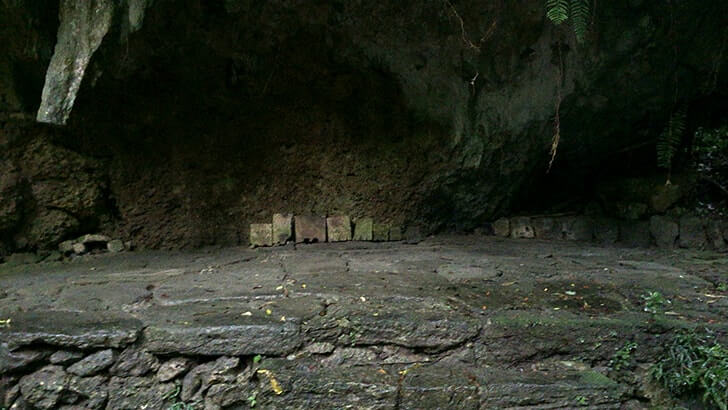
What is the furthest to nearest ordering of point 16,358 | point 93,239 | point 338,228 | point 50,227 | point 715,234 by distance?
point 338,228 < point 715,234 < point 93,239 < point 50,227 < point 16,358

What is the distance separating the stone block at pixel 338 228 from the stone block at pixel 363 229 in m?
0.07

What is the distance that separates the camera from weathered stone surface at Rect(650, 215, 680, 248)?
13.7ft

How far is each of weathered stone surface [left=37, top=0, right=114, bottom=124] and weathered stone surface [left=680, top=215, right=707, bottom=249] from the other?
4.52 metres

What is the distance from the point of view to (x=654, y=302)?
252 cm

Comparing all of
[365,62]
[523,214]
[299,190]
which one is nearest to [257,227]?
[299,190]

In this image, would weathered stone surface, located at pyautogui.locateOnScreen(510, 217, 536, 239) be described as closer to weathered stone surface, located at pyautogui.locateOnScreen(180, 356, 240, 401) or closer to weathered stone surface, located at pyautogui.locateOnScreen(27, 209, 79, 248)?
weathered stone surface, located at pyautogui.locateOnScreen(180, 356, 240, 401)

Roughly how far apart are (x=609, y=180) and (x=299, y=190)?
2.96 metres

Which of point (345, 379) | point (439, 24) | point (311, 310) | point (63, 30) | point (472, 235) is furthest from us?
point (472, 235)

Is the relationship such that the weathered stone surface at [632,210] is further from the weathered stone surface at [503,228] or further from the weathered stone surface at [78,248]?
the weathered stone surface at [78,248]

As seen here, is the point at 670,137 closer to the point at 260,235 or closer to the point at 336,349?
the point at 336,349

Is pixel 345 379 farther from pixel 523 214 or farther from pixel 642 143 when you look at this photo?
pixel 642 143

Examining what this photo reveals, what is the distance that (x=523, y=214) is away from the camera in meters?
4.73

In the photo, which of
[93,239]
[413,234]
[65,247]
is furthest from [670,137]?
[65,247]

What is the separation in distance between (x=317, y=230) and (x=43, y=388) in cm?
237
